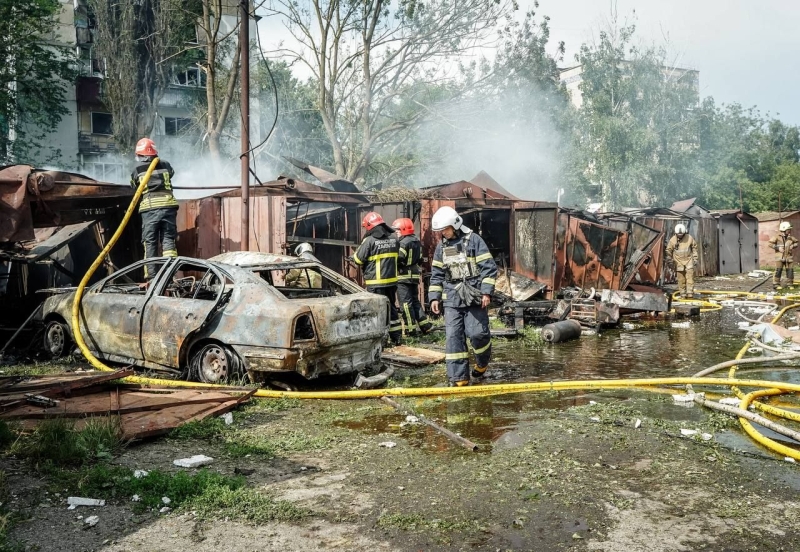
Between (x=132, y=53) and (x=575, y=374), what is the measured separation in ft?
76.9

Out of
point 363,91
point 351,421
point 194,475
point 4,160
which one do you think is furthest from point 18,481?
point 4,160

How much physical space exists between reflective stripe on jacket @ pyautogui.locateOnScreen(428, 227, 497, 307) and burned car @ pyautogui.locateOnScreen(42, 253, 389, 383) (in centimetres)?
62

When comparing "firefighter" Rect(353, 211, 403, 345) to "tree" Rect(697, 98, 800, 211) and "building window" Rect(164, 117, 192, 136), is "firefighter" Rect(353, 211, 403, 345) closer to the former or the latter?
"building window" Rect(164, 117, 192, 136)

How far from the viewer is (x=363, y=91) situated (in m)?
21.7

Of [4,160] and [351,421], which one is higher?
[4,160]

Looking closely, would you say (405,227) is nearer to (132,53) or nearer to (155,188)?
(155,188)

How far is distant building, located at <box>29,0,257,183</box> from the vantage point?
30484mm

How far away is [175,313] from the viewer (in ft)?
21.7

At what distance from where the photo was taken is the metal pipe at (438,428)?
4711 mm

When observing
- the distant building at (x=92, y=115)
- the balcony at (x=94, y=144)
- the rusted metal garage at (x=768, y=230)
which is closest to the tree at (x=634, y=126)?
the rusted metal garage at (x=768, y=230)

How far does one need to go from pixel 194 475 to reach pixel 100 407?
1686 mm

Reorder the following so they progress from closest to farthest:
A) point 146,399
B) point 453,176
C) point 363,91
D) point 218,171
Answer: point 146,399, point 218,171, point 363,91, point 453,176

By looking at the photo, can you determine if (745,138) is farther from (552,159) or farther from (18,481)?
(18,481)

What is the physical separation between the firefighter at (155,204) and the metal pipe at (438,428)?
15.0 ft
